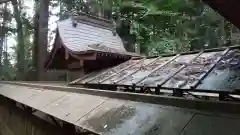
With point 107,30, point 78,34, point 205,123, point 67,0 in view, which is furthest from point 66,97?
point 67,0

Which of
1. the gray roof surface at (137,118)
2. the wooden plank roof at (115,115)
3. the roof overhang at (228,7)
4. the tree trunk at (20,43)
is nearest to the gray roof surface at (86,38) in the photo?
the wooden plank roof at (115,115)

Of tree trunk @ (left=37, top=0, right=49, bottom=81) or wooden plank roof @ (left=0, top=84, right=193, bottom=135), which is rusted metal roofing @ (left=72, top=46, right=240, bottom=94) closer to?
wooden plank roof @ (left=0, top=84, right=193, bottom=135)

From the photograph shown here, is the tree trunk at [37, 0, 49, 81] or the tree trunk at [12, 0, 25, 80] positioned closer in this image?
the tree trunk at [37, 0, 49, 81]

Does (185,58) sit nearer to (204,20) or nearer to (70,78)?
(70,78)

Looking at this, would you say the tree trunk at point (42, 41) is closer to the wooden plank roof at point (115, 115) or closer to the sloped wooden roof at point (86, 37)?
the sloped wooden roof at point (86, 37)

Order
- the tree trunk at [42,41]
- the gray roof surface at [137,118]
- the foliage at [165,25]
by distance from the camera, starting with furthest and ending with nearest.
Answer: the tree trunk at [42,41], the foliage at [165,25], the gray roof surface at [137,118]

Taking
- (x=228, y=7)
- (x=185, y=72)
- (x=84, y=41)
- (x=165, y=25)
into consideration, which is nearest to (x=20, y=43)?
(x=165, y=25)

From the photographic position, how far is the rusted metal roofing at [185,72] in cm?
268

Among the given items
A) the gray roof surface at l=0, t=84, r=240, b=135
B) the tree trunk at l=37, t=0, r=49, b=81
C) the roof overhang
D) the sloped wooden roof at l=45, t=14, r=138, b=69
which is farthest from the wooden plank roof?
the tree trunk at l=37, t=0, r=49, b=81

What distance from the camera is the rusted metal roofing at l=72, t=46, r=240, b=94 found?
2.68m

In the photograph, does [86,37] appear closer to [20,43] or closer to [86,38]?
[86,38]

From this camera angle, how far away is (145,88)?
316cm

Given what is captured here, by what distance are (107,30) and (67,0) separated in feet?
27.6

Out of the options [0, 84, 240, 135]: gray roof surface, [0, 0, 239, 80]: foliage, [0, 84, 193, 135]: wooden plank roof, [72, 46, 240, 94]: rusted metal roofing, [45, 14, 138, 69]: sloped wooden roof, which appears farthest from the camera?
[0, 0, 239, 80]: foliage
